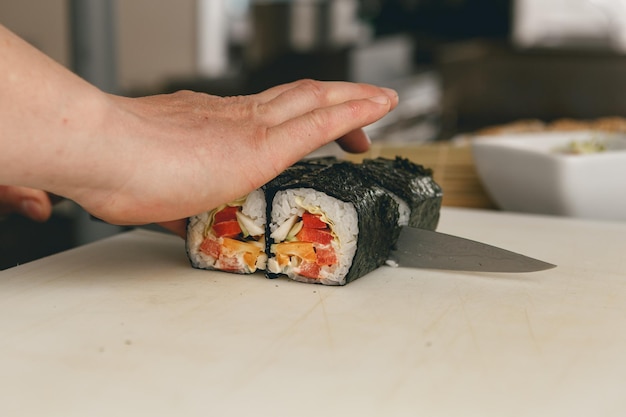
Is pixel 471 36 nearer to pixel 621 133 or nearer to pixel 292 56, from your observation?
pixel 292 56

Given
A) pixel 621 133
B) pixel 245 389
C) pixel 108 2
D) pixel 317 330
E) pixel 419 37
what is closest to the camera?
pixel 245 389

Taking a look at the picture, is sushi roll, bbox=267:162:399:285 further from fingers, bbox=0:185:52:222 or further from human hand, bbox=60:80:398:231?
fingers, bbox=0:185:52:222

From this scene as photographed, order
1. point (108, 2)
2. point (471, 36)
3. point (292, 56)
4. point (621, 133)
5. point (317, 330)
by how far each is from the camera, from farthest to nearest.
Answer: point (471, 36) < point (292, 56) < point (621, 133) < point (108, 2) < point (317, 330)

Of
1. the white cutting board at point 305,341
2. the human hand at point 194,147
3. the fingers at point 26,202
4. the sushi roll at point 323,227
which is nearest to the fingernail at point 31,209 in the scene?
the fingers at point 26,202

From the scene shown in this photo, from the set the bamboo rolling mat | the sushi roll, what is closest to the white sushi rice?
the sushi roll

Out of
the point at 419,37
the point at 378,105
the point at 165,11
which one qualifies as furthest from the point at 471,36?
the point at 378,105
